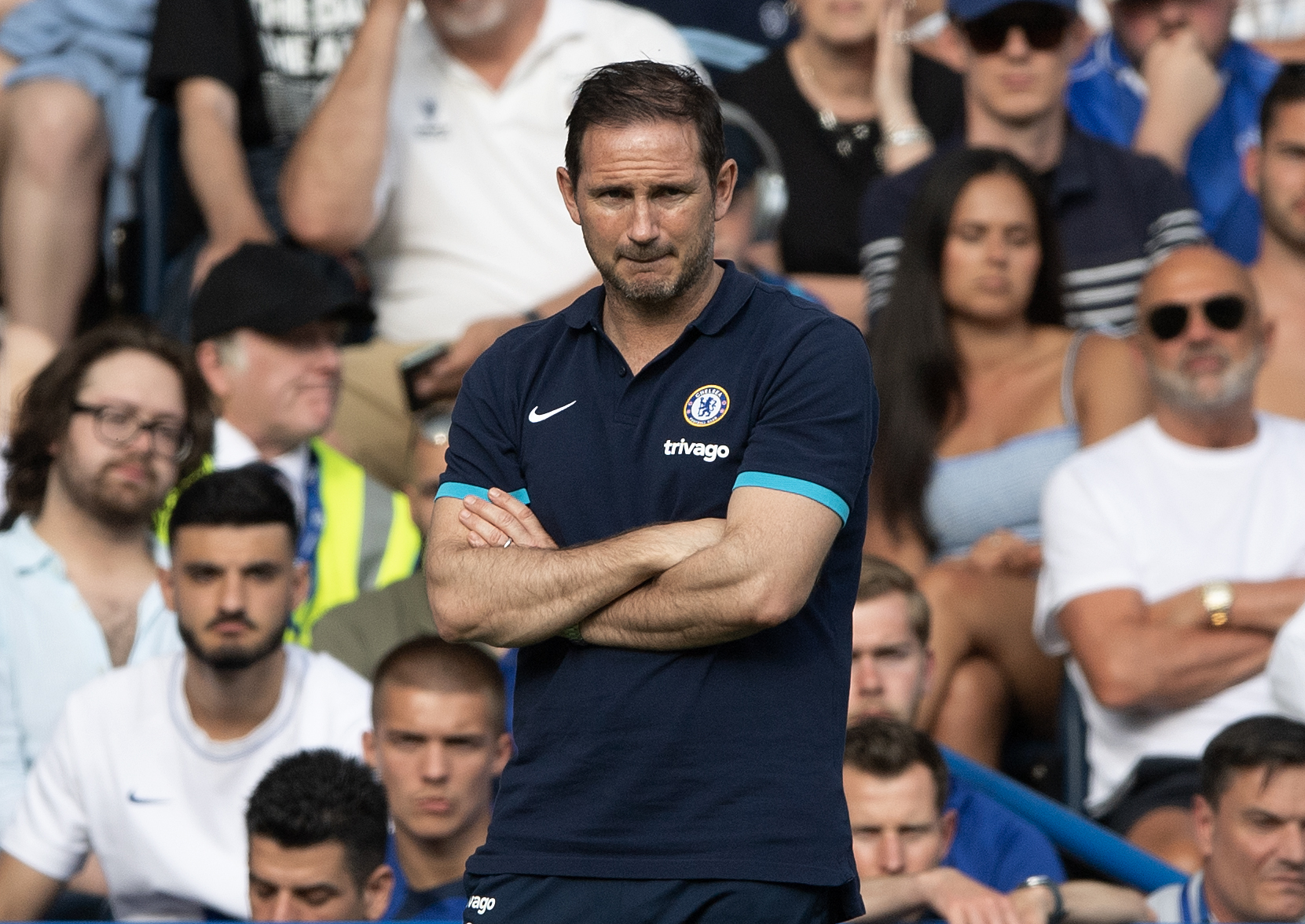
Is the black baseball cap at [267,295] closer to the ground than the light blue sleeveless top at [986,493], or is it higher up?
higher up

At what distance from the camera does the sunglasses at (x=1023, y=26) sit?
5.77 meters

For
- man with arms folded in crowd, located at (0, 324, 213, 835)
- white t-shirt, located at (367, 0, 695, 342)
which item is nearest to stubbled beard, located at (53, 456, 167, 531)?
man with arms folded in crowd, located at (0, 324, 213, 835)

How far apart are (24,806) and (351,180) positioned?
2.25 meters

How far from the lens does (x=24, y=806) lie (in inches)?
165

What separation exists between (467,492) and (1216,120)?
4.92 metres

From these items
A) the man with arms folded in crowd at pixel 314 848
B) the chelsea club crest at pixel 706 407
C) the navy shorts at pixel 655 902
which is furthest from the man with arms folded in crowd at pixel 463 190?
the navy shorts at pixel 655 902

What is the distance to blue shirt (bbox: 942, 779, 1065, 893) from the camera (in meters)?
3.98

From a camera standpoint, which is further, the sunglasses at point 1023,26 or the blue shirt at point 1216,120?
the blue shirt at point 1216,120

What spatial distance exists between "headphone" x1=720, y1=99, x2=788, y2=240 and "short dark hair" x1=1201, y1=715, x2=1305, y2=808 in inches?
95.8

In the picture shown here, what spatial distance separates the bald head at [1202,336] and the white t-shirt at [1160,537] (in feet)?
0.43

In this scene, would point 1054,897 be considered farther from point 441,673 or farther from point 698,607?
point 698,607

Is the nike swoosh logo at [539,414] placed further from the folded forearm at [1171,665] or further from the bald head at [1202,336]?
the bald head at [1202,336]

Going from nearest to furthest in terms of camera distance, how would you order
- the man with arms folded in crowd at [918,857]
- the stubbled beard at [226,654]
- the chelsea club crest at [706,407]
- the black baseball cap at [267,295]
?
the chelsea club crest at [706,407]
the man with arms folded in crowd at [918,857]
the stubbled beard at [226,654]
the black baseball cap at [267,295]

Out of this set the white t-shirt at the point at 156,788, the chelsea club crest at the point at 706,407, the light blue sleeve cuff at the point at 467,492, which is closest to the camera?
the chelsea club crest at the point at 706,407
